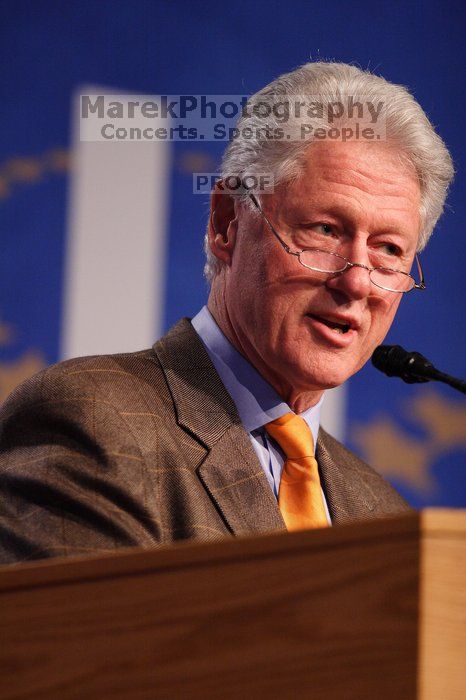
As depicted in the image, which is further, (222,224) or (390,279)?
(222,224)

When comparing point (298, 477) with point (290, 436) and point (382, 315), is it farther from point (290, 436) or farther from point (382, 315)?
point (382, 315)

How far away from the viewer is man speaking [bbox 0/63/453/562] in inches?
56.4

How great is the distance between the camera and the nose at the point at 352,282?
1697 mm

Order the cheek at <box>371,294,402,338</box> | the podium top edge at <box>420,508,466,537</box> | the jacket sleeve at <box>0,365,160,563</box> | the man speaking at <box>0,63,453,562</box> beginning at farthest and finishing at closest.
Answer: the cheek at <box>371,294,402,338</box> → the man speaking at <box>0,63,453,562</box> → the jacket sleeve at <box>0,365,160,563</box> → the podium top edge at <box>420,508,466,537</box>

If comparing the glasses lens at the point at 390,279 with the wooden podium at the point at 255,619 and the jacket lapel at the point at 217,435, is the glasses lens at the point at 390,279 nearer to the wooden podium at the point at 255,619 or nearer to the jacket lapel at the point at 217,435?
the jacket lapel at the point at 217,435

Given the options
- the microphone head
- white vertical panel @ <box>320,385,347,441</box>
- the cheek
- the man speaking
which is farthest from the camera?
white vertical panel @ <box>320,385,347,441</box>

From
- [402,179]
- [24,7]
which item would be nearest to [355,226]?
[402,179]

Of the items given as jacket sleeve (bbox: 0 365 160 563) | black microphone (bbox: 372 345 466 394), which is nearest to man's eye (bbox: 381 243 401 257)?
black microphone (bbox: 372 345 466 394)

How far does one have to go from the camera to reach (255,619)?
2.80 feet

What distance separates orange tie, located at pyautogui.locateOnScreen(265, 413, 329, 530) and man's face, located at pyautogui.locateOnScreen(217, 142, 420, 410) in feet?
0.22

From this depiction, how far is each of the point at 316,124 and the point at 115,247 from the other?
81 cm

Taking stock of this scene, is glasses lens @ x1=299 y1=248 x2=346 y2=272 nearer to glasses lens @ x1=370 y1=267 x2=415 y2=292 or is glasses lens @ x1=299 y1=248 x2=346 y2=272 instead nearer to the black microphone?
glasses lens @ x1=370 y1=267 x2=415 y2=292

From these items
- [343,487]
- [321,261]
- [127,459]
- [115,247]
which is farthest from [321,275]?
[115,247]

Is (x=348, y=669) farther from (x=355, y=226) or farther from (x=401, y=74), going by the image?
(x=401, y=74)
